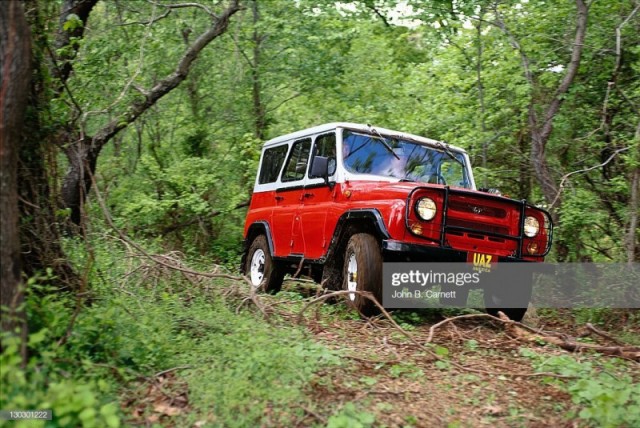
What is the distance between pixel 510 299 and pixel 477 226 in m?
1.05

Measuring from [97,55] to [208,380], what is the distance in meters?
7.65

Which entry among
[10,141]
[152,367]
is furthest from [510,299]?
[10,141]

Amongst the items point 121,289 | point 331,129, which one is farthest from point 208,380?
point 331,129

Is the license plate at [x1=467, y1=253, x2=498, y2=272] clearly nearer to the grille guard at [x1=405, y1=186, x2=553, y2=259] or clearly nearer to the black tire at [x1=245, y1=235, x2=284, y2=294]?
the grille guard at [x1=405, y1=186, x2=553, y2=259]

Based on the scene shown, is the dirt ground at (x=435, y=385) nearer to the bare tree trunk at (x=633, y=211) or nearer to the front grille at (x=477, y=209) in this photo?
the front grille at (x=477, y=209)

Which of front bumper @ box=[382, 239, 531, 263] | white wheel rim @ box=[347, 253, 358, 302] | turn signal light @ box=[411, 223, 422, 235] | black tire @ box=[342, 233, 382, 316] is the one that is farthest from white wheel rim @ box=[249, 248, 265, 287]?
turn signal light @ box=[411, 223, 422, 235]

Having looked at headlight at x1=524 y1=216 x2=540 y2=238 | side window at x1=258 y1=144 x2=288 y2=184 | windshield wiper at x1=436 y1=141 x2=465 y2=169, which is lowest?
headlight at x1=524 y1=216 x2=540 y2=238

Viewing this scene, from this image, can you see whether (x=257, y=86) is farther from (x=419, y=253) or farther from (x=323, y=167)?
(x=419, y=253)

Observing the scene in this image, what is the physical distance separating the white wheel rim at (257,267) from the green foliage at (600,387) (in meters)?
4.64

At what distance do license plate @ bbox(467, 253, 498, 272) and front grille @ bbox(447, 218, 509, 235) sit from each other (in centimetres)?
28

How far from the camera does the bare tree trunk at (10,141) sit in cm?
373

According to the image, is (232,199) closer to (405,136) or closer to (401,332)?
(405,136)

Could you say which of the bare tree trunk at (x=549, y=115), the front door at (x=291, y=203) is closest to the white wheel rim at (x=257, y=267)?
the front door at (x=291, y=203)

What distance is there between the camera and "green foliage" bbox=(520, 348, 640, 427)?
3980mm
